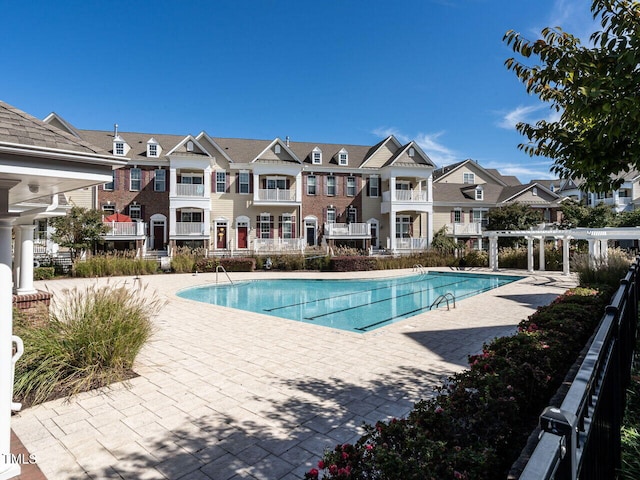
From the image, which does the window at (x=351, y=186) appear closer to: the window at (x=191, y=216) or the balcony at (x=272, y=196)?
the balcony at (x=272, y=196)

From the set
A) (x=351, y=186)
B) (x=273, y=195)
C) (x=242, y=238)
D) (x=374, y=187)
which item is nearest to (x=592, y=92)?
Answer: (x=273, y=195)

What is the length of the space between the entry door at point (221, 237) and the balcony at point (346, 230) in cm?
831

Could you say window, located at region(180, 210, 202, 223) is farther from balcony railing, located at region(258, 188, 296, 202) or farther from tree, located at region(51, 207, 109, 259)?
tree, located at region(51, 207, 109, 259)

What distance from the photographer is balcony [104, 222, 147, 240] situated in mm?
24269

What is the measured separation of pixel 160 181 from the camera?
27797 mm

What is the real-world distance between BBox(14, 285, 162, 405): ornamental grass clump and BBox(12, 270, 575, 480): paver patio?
0.29 meters

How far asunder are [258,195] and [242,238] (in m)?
3.85

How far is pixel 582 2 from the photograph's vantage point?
5.27 metres

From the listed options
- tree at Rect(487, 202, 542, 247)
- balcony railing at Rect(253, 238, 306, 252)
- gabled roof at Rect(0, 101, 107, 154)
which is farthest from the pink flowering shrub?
tree at Rect(487, 202, 542, 247)

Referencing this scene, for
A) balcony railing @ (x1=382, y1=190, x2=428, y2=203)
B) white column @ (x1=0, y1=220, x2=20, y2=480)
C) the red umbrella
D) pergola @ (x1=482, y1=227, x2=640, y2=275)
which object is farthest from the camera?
balcony railing @ (x1=382, y1=190, x2=428, y2=203)

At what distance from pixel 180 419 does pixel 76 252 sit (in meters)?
22.1

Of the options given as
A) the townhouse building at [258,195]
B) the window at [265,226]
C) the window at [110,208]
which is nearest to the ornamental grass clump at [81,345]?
the townhouse building at [258,195]

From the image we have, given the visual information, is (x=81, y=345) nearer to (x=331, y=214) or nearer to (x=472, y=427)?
(x=472, y=427)

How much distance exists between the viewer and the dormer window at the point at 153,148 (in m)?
27.7
